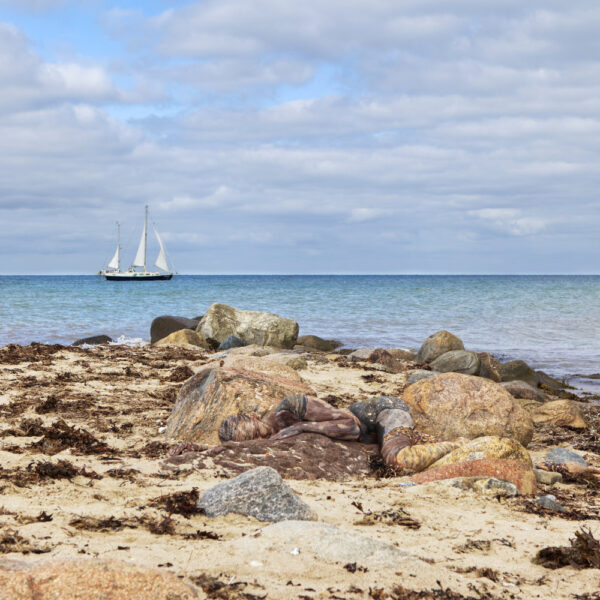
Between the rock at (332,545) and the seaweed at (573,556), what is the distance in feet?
3.34

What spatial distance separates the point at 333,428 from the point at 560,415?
204 inches

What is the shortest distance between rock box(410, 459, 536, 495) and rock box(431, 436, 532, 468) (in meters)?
0.21

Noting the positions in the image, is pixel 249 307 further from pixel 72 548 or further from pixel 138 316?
pixel 72 548

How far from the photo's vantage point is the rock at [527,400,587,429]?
1034cm

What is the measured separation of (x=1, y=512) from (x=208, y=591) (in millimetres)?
1968

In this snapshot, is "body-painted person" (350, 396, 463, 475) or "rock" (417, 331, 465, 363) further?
"rock" (417, 331, 465, 363)

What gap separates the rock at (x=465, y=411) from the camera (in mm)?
8055

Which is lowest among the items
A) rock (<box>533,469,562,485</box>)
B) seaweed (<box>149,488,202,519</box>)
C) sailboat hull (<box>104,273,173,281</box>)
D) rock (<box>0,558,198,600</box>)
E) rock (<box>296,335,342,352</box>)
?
rock (<box>296,335,342,352</box>)

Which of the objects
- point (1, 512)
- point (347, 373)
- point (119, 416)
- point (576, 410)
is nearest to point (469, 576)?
point (1, 512)

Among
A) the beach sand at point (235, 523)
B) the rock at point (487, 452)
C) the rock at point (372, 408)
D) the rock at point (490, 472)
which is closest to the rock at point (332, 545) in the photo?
the beach sand at point (235, 523)

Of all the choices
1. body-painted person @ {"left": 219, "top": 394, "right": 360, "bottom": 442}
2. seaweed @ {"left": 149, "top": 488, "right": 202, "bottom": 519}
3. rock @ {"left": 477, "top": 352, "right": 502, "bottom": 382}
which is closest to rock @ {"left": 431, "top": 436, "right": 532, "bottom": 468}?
body-painted person @ {"left": 219, "top": 394, "right": 360, "bottom": 442}

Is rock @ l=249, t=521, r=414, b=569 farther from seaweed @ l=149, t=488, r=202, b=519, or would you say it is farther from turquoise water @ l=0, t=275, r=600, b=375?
turquoise water @ l=0, t=275, r=600, b=375

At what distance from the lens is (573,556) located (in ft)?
13.5

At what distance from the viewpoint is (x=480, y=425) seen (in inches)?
317
